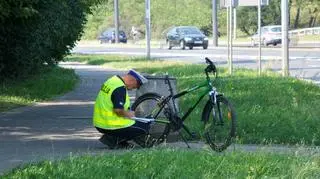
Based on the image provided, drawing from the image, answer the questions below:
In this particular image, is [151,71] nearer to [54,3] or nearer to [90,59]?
[54,3]

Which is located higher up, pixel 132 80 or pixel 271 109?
pixel 132 80

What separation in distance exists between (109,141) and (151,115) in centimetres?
73

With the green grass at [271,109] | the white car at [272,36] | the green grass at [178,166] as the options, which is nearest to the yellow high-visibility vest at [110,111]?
the green grass at [178,166]

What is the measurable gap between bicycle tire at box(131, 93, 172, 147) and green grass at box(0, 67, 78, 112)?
5327mm

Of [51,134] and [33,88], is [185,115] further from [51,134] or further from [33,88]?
[33,88]

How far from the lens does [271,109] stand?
38.6 feet

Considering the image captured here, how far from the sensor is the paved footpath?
8859 millimetres

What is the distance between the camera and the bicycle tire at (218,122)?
30.3 feet

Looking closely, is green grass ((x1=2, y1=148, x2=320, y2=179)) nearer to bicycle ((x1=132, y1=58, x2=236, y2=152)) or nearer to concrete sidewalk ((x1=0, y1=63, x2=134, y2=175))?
concrete sidewalk ((x1=0, y1=63, x2=134, y2=175))

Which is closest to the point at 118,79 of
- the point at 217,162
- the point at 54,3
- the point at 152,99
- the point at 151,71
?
the point at 152,99

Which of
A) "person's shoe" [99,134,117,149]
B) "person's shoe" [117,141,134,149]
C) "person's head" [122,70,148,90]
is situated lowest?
"person's shoe" [117,141,134,149]

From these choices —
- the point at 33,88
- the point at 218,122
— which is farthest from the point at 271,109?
the point at 33,88

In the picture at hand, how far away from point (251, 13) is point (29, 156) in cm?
6613

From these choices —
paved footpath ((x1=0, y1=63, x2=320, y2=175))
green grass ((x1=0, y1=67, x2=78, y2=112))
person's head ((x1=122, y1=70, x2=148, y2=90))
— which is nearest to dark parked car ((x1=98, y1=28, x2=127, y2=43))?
green grass ((x1=0, y1=67, x2=78, y2=112))
